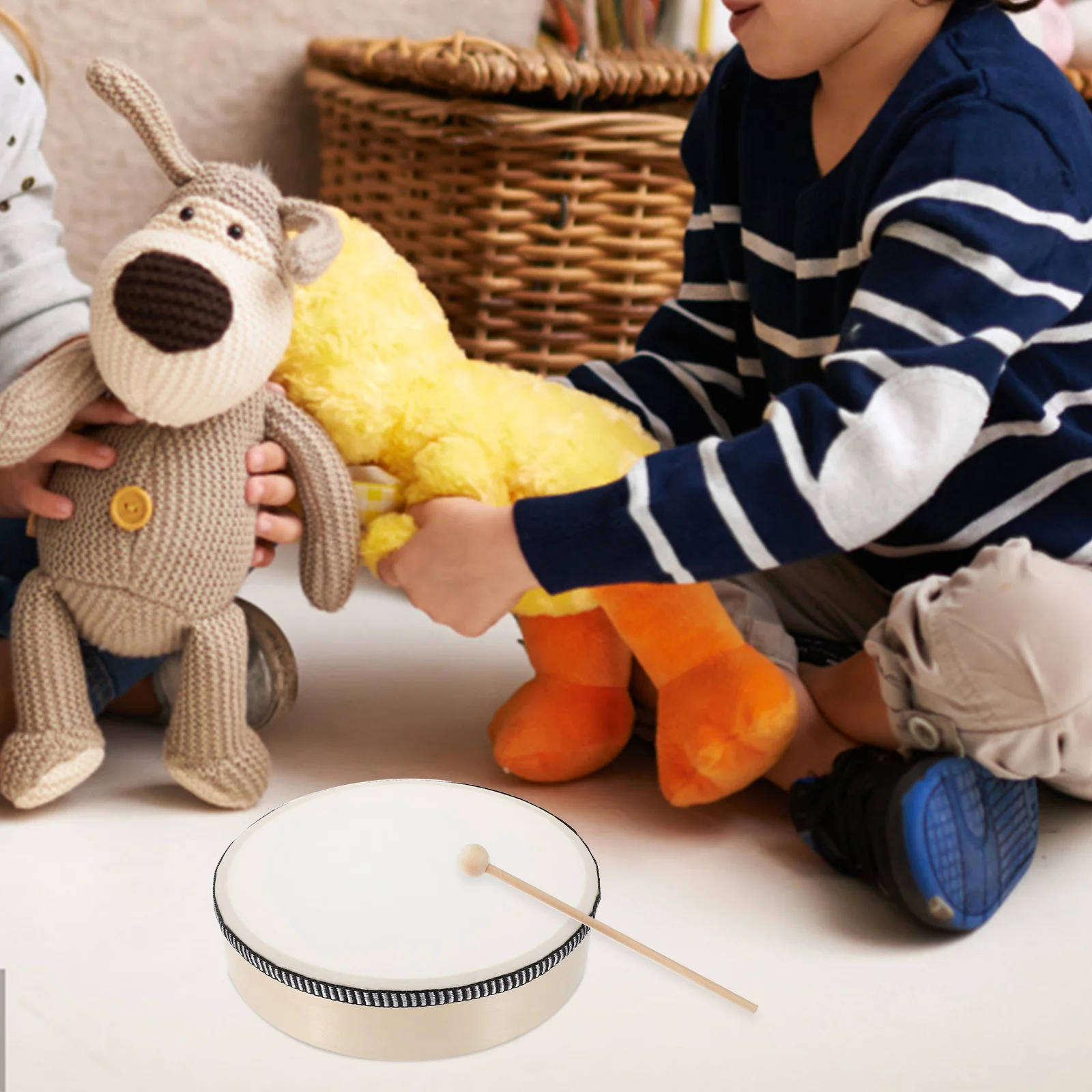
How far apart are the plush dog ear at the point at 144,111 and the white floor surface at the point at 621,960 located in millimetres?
369

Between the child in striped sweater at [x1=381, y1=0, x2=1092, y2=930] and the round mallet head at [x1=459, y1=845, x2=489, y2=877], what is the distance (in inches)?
7.5

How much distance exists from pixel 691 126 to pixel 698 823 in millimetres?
504

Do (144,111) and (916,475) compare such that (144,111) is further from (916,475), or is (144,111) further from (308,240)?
(916,475)

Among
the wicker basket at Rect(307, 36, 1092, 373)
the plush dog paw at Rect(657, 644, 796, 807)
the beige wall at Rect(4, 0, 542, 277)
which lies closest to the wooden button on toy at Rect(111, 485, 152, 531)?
the plush dog paw at Rect(657, 644, 796, 807)

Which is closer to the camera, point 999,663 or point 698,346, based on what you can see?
point 999,663

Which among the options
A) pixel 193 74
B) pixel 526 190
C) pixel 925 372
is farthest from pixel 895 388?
pixel 193 74

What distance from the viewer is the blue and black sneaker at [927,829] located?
623mm

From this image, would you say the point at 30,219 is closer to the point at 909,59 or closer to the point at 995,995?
the point at 909,59

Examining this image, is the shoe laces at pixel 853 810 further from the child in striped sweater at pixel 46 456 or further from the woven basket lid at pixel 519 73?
the woven basket lid at pixel 519 73

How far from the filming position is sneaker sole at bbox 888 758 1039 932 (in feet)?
2.03

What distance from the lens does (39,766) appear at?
27.0 inches

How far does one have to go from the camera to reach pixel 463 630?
2.40 feet

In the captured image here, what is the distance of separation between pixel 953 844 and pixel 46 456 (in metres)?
0.53

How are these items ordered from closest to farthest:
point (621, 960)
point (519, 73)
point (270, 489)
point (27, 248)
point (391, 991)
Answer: point (391, 991) → point (621, 960) → point (270, 489) → point (27, 248) → point (519, 73)
